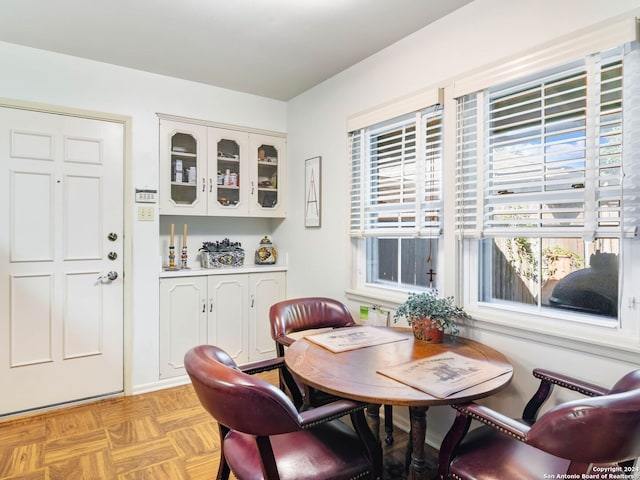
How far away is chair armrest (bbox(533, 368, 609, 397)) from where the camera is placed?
1430 mm

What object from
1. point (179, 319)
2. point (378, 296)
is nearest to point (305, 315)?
point (378, 296)

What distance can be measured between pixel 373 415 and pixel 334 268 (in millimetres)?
1266

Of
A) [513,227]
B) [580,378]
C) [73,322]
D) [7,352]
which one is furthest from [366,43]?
[7,352]

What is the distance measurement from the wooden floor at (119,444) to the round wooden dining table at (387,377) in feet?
2.33

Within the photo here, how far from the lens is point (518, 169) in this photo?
6.23 feet

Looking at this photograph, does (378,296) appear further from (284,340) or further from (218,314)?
(218,314)

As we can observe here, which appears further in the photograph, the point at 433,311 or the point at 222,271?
the point at 222,271

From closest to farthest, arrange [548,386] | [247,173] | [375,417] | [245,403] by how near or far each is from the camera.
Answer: [245,403]
[548,386]
[375,417]
[247,173]

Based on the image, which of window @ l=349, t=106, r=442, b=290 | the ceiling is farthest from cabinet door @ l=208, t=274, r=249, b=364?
the ceiling

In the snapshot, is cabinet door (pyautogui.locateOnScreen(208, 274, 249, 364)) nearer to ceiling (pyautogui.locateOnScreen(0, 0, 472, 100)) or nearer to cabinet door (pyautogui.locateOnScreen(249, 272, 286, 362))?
cabinet door (pyautogui.locateOnScreen(249, 272, 286, 362))

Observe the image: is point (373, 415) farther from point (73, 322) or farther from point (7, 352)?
point (7, 352)

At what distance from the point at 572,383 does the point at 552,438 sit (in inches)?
23.6

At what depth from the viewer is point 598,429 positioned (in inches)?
37.4

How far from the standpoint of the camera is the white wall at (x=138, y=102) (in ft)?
8.82
